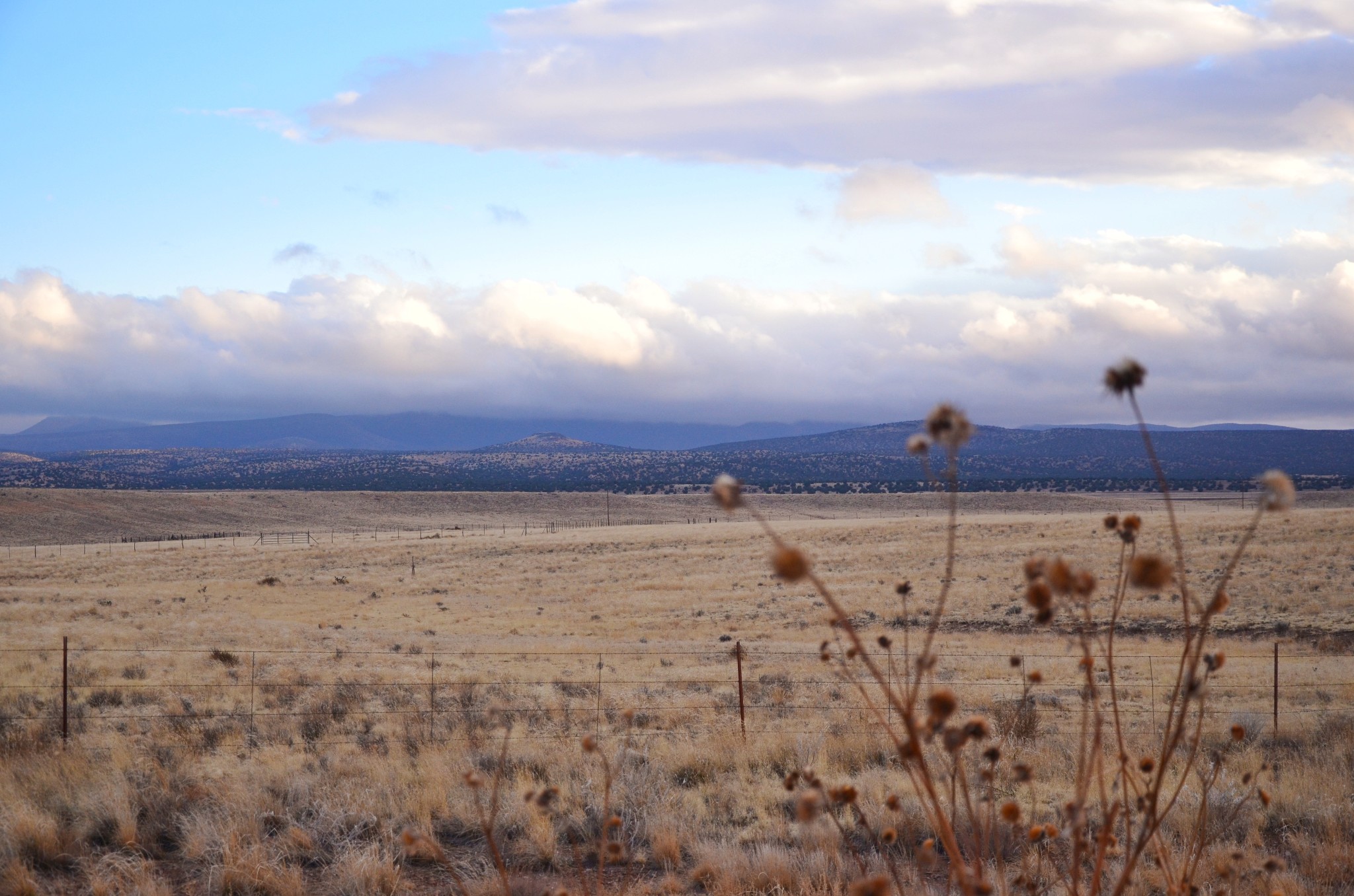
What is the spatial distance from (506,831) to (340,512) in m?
108

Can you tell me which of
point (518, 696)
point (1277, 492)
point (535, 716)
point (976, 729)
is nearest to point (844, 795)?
point (976, 729)

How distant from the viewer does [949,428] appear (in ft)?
6.57

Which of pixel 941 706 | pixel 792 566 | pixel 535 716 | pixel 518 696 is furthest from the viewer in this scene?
pixel 518 696

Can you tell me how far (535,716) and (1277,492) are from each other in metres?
13.4

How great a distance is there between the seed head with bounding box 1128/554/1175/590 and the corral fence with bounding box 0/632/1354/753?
7789 mm

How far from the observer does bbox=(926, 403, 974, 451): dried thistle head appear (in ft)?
6.47

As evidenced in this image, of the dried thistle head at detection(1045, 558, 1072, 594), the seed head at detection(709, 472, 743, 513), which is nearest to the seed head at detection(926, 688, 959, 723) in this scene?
the dried thistle head at detection(1045, 558, 1072, 594)

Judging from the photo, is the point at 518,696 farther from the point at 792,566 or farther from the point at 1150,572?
the point at 1150,572

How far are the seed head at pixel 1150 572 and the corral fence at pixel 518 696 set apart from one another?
25.6 feet

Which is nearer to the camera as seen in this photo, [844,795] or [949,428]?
[949,428]

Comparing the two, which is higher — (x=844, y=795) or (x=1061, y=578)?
(x=1061, y=578)

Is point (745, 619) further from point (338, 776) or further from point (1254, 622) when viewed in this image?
point (338, 776)

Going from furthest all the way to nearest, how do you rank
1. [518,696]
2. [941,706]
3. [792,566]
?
[518,696], [941,706], [792,566]

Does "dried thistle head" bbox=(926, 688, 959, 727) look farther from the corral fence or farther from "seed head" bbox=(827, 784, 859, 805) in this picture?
the corral fence
